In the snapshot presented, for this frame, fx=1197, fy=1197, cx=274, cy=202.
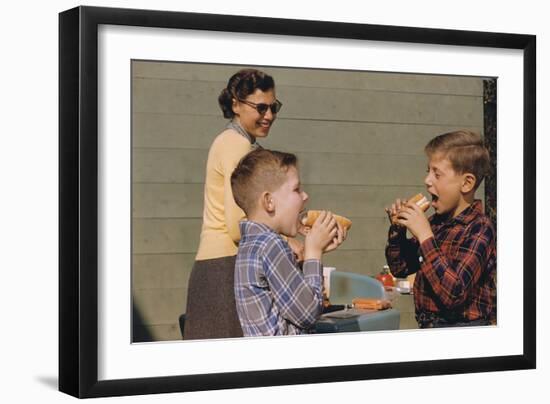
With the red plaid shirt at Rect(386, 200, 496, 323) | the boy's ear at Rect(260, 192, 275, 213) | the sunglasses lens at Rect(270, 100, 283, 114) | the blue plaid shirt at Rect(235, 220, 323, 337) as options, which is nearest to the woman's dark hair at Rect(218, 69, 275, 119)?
the sunglasses lens at Rect(270, 100, 283, 114)

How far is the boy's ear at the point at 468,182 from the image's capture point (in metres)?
6.86

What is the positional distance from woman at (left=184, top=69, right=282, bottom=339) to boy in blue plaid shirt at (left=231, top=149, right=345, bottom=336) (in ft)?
0.14

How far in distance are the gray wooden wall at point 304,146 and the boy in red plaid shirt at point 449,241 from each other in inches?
3.4

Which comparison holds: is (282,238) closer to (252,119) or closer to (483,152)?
(252,119)

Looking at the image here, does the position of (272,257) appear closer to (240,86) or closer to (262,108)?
(262,108)

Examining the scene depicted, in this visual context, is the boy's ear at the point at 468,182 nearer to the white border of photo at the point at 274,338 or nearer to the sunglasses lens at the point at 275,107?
the white border of photo at the point at 274,338

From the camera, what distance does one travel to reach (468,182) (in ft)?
22.5

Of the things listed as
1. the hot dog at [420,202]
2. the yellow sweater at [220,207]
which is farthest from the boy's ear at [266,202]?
the hot dog at [420,202]

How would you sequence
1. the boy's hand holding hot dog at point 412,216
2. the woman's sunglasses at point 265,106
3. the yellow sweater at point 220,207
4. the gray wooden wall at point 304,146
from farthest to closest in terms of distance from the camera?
the boy's hand holding hot dog at point 412,216, the woman's sunglasses at point 265,106, the yellow sweater at point 220,207, the gray wooden wall at point 304,146

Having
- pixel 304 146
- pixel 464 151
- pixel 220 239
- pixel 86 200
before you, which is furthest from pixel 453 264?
pixel 86 200

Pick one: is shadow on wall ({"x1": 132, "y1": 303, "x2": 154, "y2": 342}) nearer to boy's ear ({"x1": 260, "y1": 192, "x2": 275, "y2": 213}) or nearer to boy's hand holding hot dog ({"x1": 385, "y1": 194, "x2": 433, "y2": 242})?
boy's ear ({"x1": 260, "y1": 192, "x2": 275, "y2": 213})

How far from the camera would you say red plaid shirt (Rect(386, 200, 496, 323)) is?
6766 mm

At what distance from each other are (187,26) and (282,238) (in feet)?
3.96

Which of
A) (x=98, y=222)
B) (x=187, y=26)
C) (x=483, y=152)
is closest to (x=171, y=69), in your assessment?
(x=187, y=26)
